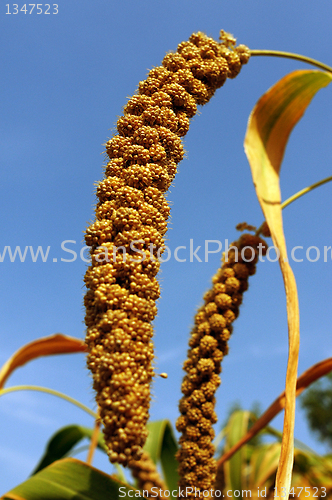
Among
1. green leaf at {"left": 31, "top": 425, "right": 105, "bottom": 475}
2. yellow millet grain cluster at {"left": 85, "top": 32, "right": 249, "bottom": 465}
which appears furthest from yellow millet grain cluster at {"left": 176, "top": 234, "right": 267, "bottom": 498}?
green leaf at {"left": 31, "top": 425, "right": 105, "bottom": 475}

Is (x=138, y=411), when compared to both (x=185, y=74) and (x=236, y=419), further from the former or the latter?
(x=236, y=419)

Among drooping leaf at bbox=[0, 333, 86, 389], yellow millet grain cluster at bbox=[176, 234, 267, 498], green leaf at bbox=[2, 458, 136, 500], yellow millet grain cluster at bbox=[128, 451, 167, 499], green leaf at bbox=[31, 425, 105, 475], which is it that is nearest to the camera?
green leaf at bbox=[2, 458, 136, 500]

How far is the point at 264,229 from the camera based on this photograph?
3512 mm

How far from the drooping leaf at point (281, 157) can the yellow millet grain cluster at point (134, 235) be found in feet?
1.35

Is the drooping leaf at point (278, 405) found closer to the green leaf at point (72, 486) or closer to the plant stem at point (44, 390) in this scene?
the green leaf at point (72, 486)

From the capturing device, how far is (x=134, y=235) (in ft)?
6.38

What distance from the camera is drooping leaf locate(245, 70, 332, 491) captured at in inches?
76.0

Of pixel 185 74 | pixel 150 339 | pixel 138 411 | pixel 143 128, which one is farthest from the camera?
pixel 185 74

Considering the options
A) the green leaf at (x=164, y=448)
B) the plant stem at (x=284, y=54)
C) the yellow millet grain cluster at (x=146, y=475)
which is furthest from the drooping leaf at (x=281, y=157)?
the green leaf at (x=164, y=448)

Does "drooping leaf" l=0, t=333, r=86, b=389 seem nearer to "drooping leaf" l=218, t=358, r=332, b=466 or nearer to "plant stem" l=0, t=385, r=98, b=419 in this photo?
"plant stem" l=0, t=385, r=98, b=419

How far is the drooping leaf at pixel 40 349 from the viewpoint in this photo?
3.45 m

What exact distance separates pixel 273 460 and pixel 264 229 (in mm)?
3932

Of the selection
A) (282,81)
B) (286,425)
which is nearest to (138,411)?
(286,425)

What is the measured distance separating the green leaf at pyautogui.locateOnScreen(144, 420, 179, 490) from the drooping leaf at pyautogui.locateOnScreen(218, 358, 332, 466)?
149cm
